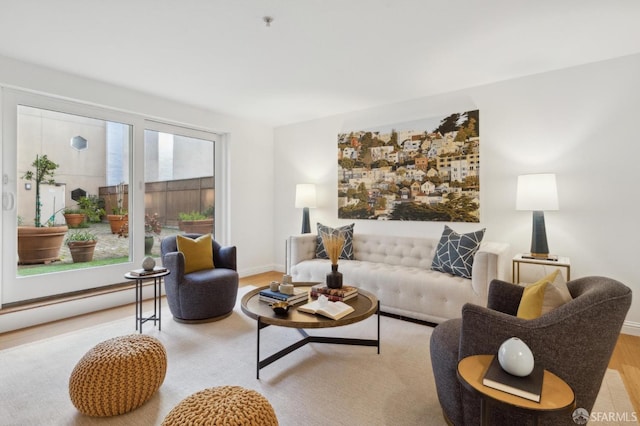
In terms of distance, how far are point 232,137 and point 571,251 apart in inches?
177

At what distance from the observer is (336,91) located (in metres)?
3.88

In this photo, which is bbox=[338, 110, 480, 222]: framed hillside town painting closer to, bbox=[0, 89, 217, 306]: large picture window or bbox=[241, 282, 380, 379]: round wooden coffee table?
bbox=[241, 282, 380, 379]: round wooden coffee table

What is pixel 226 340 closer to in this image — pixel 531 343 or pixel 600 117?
pixel 531 343

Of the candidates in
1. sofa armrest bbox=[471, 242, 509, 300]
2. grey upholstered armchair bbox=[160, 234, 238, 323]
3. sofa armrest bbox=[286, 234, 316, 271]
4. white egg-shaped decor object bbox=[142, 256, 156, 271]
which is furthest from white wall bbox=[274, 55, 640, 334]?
white egg-shaped decor object bbox=[142, 256, 156, 271]

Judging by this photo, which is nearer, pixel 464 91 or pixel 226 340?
pixel 226 340

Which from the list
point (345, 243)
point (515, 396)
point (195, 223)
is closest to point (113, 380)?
point (515, 396)

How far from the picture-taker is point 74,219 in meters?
3.59

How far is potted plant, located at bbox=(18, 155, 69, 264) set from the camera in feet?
10.7

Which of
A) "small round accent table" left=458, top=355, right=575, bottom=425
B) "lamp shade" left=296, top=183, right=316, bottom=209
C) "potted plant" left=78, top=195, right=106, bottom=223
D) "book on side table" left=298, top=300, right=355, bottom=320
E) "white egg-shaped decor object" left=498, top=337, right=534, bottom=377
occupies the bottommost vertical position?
"book on side table" left=298, top=300, right=355, bottom=320

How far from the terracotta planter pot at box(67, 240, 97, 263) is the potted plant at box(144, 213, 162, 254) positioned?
0.57 m

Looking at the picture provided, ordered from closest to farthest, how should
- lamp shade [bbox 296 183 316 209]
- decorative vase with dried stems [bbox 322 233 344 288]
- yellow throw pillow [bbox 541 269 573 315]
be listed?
1. yellow throw pillow [bbox 541 269 573 315]
2. decorative vase with dried stems [bbox 322 233 344 288]
3. lamp shade [bbox 296 183 316 209]

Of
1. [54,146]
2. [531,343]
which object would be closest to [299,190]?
[54,146]

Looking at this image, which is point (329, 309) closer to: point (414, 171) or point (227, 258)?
point (227, 258)

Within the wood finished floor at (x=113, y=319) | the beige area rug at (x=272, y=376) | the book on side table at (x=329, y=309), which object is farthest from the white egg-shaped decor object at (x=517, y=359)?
the wood finished floor at (x=113, y=319)
